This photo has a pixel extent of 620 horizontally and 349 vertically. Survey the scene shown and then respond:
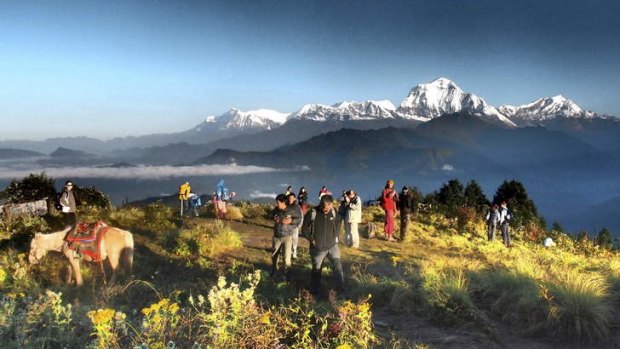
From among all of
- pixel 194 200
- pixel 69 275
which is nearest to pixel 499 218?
pixel 194 200

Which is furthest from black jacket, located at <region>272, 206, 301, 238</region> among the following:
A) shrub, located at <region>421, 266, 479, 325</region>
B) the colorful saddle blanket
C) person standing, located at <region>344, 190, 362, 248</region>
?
person standing, located at <region>344, 190, 362, 248</region>

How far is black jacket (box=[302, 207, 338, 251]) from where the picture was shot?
10008 millimetres

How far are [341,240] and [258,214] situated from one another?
7297 millimetres

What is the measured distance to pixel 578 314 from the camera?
8.38 m

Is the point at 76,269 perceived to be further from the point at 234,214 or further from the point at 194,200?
the point at 234,214

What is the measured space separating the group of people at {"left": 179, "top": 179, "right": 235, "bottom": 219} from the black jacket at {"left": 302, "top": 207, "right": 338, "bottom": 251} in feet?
34.1

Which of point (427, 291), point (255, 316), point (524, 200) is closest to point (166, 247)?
point (427, 291)

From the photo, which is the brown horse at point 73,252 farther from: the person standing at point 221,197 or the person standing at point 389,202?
the person standing at point 389,202

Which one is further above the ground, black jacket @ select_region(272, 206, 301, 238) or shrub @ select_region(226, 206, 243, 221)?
black jacket @ select_region(272, 206, 301, 238)

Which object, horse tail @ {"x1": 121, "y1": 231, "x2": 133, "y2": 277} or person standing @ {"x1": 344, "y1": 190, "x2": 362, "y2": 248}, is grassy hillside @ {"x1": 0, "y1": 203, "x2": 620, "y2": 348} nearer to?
A: horse tail @ {"x1": 121, "y1": 231, "x2": 133, "y2": 277}

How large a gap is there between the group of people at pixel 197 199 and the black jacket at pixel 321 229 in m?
10.4

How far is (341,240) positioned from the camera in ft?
57.0

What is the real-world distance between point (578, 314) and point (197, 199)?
16.5 metres

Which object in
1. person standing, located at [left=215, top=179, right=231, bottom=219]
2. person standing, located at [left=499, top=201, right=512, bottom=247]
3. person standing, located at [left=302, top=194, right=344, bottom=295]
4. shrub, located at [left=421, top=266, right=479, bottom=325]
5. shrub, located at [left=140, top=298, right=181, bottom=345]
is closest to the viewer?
shrub, located at [left=140, top=298, right=181, bottom=345]
